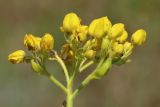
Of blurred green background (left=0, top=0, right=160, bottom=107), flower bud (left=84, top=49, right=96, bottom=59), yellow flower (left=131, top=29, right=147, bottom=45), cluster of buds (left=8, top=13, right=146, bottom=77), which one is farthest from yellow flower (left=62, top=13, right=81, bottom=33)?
blurred green background (left=0, top=0, right=160, bottom=107)

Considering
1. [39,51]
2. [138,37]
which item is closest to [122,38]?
[138,37]

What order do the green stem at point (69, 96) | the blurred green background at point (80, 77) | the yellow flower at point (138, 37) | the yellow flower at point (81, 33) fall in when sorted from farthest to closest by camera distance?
the blurred green background at point (80, 77) → the yellow flower at point (138, 37) → the yellow flower at point (81, 33) → the green stem at point (69, 96)

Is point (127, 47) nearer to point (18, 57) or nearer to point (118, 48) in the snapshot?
point (118, 48)

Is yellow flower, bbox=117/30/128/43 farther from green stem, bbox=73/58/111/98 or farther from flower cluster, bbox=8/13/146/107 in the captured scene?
green stem, bbox=73/58/111/98

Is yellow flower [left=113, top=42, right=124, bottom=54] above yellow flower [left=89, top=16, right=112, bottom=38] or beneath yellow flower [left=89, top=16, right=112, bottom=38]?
beneath

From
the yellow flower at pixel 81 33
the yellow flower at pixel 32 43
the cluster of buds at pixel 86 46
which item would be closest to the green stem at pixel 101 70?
the cluster of buds at pixel 86 46

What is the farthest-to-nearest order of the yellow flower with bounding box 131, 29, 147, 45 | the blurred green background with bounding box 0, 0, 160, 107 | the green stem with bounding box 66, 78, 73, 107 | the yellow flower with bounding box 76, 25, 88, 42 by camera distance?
the blurred green background with bounding box 0, 0, 160, 107 < the yellow flower with bounding box 131, 29, 147, 45 < the yellow flower with bounding box 76, 25, 88, 42 < the green stem with bounding box 66, 78, 73, 107

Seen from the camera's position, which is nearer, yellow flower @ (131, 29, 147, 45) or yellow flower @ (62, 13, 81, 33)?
yellow flower @ (62, 13, 81, 33)

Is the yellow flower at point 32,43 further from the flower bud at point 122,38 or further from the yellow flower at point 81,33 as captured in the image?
the flower bud at point 122,38
